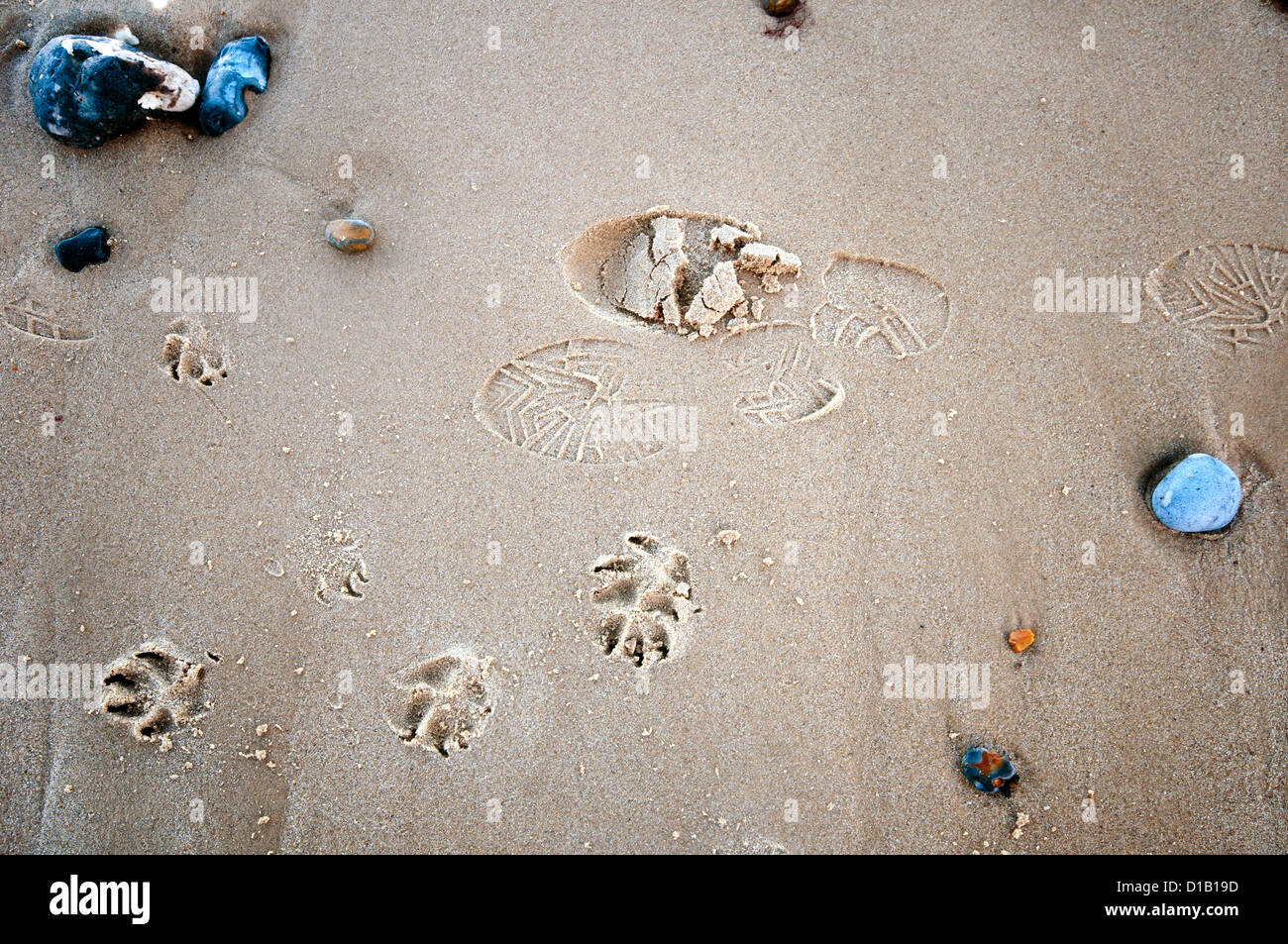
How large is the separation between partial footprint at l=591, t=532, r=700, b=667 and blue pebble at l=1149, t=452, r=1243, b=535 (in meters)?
1.62

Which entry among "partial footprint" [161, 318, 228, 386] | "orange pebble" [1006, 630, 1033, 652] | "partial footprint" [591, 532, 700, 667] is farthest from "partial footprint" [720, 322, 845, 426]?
"partial footprint" [161, 318, 228, 386]

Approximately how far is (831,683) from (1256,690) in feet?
4.75

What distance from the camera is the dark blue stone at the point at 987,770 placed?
2.51 m

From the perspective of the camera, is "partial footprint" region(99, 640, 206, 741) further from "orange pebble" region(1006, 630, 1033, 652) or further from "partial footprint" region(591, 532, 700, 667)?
"orange pebble" region(1006, 630, 1033, 652)

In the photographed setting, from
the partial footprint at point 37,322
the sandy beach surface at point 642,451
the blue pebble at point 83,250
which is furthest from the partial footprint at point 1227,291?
the partial footprint at point 37,322

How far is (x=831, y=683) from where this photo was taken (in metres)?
2.57

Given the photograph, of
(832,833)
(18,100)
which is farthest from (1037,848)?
(18,100)

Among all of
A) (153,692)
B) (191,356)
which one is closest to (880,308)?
(191,356)

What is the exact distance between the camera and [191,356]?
111 inches

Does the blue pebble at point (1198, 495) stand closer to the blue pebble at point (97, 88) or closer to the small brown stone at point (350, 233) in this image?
the small brown stone at point (350, 233)

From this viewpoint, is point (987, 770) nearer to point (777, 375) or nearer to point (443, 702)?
point (777, 375)

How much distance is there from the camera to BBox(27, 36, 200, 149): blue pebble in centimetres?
279

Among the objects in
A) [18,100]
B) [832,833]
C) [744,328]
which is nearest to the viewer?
[832,833]

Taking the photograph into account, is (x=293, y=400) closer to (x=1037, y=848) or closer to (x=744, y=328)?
(x=744, y=328)
